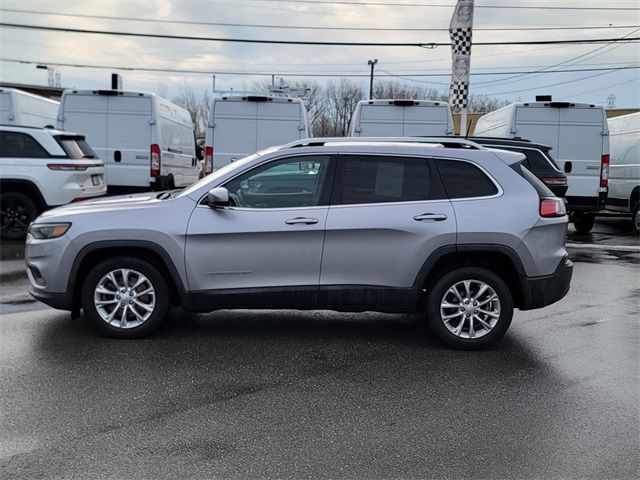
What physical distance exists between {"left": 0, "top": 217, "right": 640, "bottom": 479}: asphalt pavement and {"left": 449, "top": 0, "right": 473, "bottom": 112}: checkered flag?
12.4 meters

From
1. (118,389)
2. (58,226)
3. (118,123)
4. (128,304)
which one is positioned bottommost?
(118,389)

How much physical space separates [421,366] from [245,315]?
84.6 inches

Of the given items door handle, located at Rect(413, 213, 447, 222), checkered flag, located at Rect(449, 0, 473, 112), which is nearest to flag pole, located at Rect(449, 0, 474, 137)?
checkered flag, located at Rect(449, 0, 473, 112)

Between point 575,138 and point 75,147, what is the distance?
10009 millimetres

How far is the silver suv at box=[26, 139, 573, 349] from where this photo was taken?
520cm

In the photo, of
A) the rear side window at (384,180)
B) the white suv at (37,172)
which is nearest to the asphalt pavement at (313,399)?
the rear side window at (384,180)

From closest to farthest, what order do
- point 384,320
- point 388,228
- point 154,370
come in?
point 154,370 → point 388,228 → point 384,320

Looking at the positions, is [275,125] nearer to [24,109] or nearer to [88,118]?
[88,118]

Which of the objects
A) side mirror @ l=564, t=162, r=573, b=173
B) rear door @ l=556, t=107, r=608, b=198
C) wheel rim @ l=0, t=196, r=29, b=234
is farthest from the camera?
side mirror @ l=564, t=162, r=573, b=173

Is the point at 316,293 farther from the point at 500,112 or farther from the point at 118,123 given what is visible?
the point at 500,112

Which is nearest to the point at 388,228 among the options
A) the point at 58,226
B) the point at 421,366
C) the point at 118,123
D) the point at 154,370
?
the point at 421,366

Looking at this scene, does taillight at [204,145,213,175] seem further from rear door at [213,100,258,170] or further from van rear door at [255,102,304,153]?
van rear door at [255,102,304,153]

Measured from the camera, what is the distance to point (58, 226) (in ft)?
17.5

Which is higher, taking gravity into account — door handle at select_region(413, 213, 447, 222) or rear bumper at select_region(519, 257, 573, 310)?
door handle at select_region(413, 213, 447, 222)
